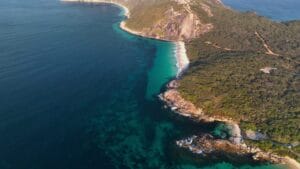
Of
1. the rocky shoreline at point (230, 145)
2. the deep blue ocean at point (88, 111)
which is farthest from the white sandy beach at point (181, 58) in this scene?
the rocky shoreline at point (230, 145)

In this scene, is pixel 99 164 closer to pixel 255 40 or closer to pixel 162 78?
pixel 162 78

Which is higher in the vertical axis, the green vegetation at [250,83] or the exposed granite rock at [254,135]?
the green vegetation at [250,83]

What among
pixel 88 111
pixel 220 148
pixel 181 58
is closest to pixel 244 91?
pixel 220 148

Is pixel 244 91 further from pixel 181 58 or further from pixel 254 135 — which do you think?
pixel 181 58

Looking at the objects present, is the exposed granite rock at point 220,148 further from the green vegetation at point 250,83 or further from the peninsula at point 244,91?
the green vegetation at point 250,83

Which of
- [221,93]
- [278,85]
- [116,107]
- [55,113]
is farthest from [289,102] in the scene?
[55,113]

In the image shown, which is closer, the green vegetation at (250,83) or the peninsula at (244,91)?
the peninsula at (244,91)

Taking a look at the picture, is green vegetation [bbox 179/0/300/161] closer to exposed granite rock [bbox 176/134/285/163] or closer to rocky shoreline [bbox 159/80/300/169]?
rocky shoreline [bbox 159/80/300/169]
